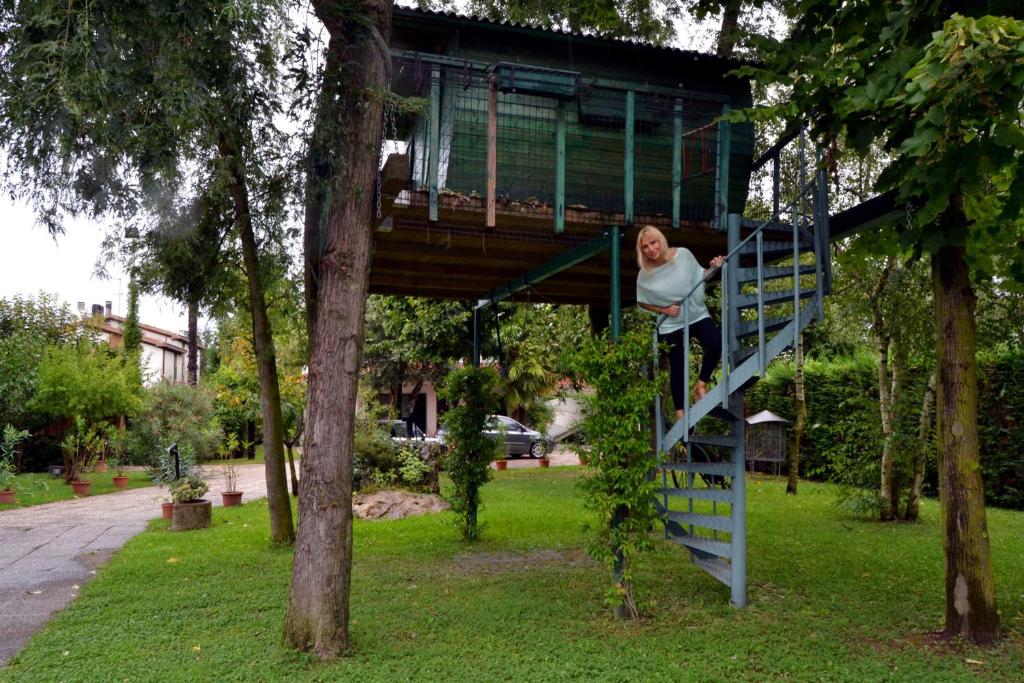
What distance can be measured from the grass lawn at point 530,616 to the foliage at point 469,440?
1.77ft

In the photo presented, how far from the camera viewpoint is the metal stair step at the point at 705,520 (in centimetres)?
695

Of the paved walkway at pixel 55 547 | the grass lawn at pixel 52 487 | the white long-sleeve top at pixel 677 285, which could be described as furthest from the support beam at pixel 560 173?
the grass lawn at pixel 52 487

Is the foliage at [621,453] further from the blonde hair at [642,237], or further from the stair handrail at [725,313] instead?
the blonde hair at [642,237]

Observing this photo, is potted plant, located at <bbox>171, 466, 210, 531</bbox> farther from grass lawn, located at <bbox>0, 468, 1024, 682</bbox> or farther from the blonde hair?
the blonde hair

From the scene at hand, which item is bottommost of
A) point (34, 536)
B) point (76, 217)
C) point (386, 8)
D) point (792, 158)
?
point (34, 536)

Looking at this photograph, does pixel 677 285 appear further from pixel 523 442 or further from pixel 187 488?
pixel 523 442

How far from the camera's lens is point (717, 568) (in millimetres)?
7074

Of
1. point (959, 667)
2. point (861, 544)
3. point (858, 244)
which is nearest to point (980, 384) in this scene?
point (861, 544)

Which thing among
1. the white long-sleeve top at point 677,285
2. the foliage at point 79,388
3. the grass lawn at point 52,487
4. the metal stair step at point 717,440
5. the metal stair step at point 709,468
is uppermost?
the white long-sleeve top at point 677,285

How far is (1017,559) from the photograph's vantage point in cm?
868

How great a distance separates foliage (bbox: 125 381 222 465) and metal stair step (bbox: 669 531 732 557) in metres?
16.2

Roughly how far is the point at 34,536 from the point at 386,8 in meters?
9.46

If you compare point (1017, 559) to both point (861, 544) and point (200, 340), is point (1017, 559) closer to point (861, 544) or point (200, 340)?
point (861, 544)

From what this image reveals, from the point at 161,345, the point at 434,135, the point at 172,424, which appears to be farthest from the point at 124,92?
the point at 161,345
